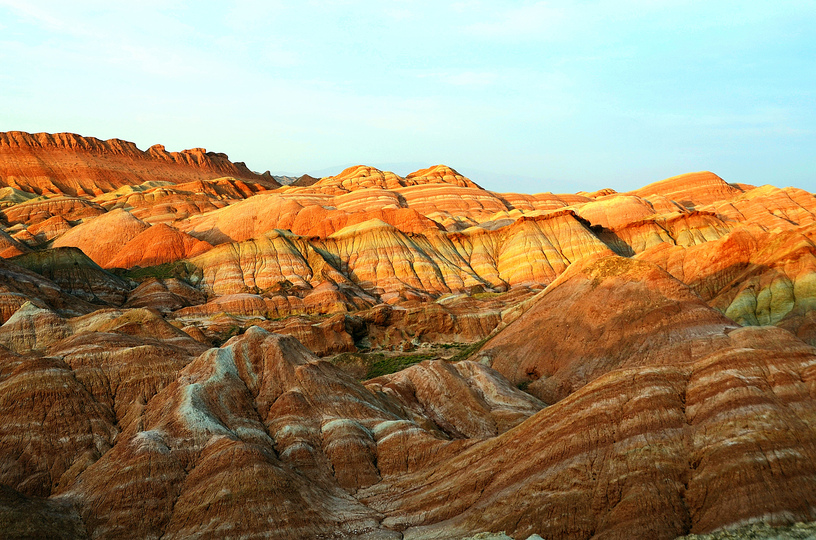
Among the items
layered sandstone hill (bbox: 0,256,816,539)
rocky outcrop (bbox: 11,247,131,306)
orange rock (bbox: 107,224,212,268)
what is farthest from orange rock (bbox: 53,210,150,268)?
layered sandstone hill (bbox: 0,256,816,539)

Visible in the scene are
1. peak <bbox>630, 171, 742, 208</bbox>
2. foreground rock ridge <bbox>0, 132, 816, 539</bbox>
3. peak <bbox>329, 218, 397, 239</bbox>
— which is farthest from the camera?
peak <bbox>630, 171, 742, 208</bbox>

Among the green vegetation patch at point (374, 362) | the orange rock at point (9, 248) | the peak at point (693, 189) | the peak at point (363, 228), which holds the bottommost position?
the green vegetation patch at point (374, 362)

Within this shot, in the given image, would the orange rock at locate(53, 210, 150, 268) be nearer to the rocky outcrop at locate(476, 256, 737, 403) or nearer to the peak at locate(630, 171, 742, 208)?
the rocky outcrop at locate(476, 256, 737, 403)

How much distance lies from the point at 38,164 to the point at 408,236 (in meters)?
130

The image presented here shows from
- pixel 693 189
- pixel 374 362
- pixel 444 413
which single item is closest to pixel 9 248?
pixel 374 362

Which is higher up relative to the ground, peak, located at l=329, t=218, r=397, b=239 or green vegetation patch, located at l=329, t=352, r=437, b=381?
peak, located at l=329, t=218, r=397, b=239

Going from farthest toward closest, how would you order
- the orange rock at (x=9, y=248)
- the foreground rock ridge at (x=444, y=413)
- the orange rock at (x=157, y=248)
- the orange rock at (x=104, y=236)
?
the orange rock at (x=104, y=236)
the orange rock at (x=157, y=248)
the orange rock at (x=9, y=248)
the foreground rock ridge at (x=444, y=413)

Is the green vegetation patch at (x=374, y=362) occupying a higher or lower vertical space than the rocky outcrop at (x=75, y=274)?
lower

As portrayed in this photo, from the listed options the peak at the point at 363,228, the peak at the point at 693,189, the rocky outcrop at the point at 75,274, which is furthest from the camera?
the peak at the point at 693,189

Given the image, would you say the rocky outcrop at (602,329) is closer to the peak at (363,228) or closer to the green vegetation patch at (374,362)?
the green vegetation patch at (374,362)

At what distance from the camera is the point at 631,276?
2042 inches

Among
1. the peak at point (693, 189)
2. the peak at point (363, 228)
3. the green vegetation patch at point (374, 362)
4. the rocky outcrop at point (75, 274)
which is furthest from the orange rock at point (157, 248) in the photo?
the peak at point (693, 189)

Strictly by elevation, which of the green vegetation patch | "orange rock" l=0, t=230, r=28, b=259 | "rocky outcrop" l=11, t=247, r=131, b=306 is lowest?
the green vegetation patch

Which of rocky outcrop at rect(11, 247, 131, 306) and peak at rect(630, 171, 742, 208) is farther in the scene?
peak at rect(630, 171, 742, 208)
